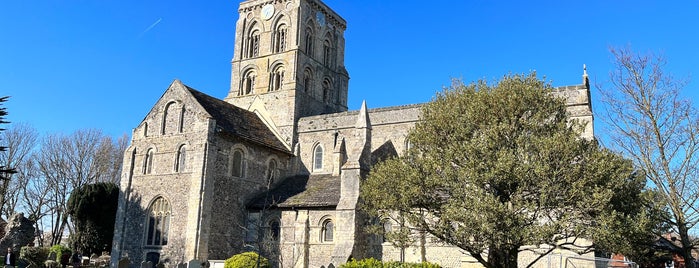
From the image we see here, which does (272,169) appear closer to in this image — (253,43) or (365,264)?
(253,43)

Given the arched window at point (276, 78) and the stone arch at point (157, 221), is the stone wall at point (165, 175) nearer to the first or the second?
the stone arch at point (157, 221)

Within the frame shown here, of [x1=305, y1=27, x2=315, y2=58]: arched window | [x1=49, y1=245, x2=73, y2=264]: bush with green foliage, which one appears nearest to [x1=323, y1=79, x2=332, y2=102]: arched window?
[x1=305, y1=27, x2=315, y2=58]: arched window

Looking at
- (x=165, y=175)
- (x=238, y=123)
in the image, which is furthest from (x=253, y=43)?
(x=165, y=175)

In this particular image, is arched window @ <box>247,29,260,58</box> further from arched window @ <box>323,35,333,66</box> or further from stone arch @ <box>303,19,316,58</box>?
arched window @ <box>323,35,333,66</box>

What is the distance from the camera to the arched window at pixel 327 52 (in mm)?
45844

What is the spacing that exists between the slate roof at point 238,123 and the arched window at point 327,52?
897 cm

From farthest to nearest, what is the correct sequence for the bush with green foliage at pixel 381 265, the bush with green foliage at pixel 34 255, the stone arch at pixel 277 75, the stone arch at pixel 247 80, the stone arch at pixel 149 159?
the stone arch at pixel 247 80
the stone arch at pixel 277 75
the stone arch at pixel 149 159
the bush with green foliage at pixel 34 255
the bush with green foliage at pixel 381 265

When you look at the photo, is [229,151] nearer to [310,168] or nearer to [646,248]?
[310,168]

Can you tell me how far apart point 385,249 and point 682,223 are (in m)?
14.2

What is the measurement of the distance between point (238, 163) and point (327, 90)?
544 inches

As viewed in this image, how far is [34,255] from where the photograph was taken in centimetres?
3388

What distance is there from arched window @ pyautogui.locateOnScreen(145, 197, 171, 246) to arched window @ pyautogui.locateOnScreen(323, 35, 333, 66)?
1834cm

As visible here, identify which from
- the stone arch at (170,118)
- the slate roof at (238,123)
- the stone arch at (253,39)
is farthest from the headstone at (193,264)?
the stone arch at (253,39)

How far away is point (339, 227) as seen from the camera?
28969mm
